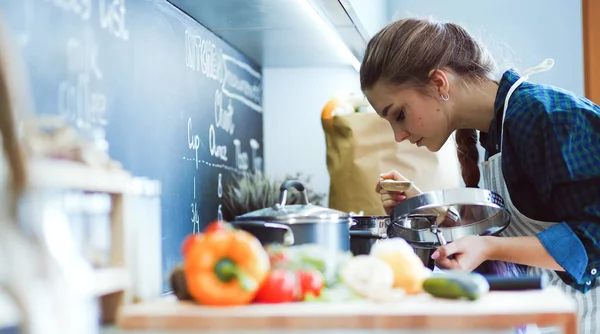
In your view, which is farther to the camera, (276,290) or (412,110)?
(412,110)

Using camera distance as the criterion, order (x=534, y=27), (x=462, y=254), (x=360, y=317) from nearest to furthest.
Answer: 1. (x=360, y=317)
2. (x=462, y=254)
3. (x=534, y=27)

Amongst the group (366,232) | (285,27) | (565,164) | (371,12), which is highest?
(371,12)

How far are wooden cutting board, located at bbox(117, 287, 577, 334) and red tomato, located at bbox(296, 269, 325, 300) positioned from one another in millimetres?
55

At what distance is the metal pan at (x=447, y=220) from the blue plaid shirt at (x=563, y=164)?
87mm

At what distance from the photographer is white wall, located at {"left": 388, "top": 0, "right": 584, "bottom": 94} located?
2729mm

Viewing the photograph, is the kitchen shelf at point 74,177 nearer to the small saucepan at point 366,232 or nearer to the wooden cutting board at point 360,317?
the wooden cutting board at point 360,317

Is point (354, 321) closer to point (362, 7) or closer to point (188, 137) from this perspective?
point (188, 137)

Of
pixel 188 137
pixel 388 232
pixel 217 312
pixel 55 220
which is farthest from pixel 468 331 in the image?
pixel 188 137

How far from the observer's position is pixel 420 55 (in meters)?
1.48

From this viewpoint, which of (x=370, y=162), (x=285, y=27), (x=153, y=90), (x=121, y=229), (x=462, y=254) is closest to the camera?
(x=121, y=229)

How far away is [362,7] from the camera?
185cm

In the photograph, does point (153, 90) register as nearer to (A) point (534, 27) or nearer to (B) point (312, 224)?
(B) point (312, 224)

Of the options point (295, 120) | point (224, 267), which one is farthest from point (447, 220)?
point (224, 267)

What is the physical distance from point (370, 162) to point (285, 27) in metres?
0.48
